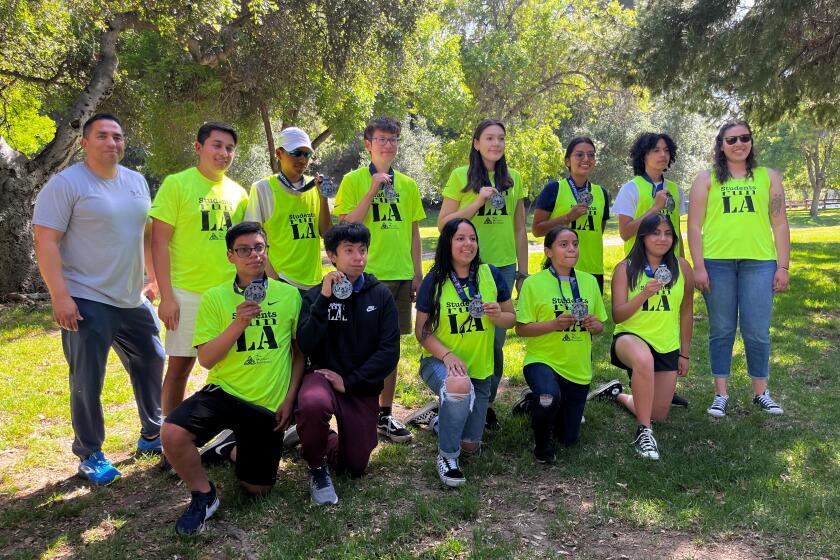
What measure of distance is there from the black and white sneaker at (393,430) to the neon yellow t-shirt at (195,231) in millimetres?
1707

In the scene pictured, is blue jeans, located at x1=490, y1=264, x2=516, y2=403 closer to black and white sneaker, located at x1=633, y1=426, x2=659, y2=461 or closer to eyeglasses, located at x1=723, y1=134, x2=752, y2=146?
black and white sneaker, located at x1=633, y1=426, x2=659, y2=461

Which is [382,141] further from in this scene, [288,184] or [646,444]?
[646,444]

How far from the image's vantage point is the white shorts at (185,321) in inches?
166

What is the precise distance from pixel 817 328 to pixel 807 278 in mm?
3820

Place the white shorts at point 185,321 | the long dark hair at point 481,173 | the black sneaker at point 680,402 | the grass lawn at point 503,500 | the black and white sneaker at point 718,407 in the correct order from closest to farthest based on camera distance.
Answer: the grass lawn at point 503,500, the white shorts at point 185,321, the long dark hair at point 481,173, the black and white sneaker at point 718,407, the black sneaker at point 680,402

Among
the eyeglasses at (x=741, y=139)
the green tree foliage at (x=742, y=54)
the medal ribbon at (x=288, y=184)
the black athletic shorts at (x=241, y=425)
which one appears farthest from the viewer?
the green tree foliage at (x=742, y=54)

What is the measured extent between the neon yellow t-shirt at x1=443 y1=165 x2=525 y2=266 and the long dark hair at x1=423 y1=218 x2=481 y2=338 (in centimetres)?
57

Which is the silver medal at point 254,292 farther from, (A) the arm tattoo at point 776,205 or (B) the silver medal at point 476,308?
(A) the arm tattoo at point 776,205

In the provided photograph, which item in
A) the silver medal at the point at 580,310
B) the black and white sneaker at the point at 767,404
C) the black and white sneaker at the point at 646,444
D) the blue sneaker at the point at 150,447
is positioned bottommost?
the black and white sneaker at the point at 767,404

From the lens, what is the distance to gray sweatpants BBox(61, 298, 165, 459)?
4.00m

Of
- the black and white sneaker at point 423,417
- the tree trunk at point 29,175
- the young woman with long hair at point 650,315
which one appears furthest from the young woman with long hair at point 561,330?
the tree trunk at point 29,175

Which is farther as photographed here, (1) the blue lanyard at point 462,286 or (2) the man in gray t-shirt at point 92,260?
(1) the blue lanyard at point 462,286

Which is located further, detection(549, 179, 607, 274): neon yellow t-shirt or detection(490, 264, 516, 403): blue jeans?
detection(549, 179, 607, 274): neon yellow t-shirt

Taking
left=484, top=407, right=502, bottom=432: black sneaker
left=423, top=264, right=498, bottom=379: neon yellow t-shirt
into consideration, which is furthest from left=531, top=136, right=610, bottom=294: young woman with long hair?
left=484, top=407, right=502, bottom=432: black sneaker
